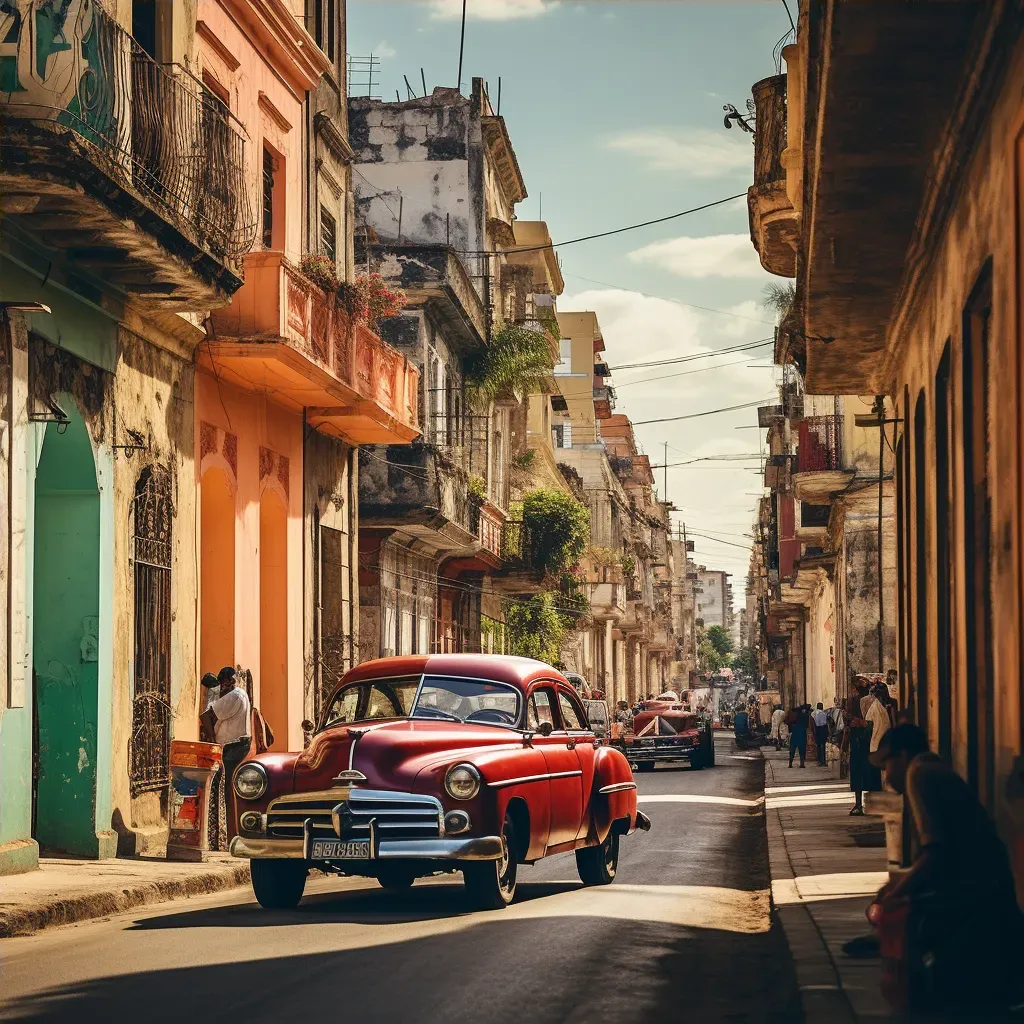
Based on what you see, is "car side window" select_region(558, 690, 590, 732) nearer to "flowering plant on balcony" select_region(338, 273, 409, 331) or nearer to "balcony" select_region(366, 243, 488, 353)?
"flowering plant on balcony" select_region(338, 273, 409, 331)

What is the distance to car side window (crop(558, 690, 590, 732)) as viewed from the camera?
1395cm

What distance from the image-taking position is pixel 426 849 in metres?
Answer: 11.2

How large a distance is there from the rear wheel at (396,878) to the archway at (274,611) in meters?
9.43

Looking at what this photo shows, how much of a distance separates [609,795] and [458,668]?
1.83m

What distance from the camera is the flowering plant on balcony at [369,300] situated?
22.5m

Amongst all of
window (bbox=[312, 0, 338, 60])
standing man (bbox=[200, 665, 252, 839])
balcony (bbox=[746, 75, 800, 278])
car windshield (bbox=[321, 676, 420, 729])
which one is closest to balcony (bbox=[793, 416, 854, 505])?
window (bbox=[312, 0, 338, 60])

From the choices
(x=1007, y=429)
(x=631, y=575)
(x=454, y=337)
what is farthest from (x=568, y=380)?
(x=1007, y=429)

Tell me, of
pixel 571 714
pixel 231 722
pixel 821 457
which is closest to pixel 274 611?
pixel 231 722

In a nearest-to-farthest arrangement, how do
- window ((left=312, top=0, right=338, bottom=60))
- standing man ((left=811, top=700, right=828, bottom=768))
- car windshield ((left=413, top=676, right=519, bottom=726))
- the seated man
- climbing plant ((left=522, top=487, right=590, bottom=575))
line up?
the seated man
car windshield ((left=413, top=676, right=519, bottom=726))
window ((left=312, top=0, right=338, bottom=60))
standing man ((left=811, top=700, right=828, bottom=768))
climbing plant ((left=522, top=487, right=590, bottom=575))

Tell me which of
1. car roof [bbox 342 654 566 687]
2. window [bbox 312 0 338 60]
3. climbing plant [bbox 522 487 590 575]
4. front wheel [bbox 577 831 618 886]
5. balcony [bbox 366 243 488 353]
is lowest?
front wheel [bbox 577 831 618 886]

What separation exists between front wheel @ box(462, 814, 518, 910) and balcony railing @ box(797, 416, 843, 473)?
25.5m

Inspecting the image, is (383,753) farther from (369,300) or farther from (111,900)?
(369,300)

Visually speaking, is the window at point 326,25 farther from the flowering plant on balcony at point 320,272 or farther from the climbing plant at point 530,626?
the climbing plant at point 530,626

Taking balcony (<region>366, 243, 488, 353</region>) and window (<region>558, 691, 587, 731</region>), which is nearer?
window (<region>558, 691, 587, 731</region>)
